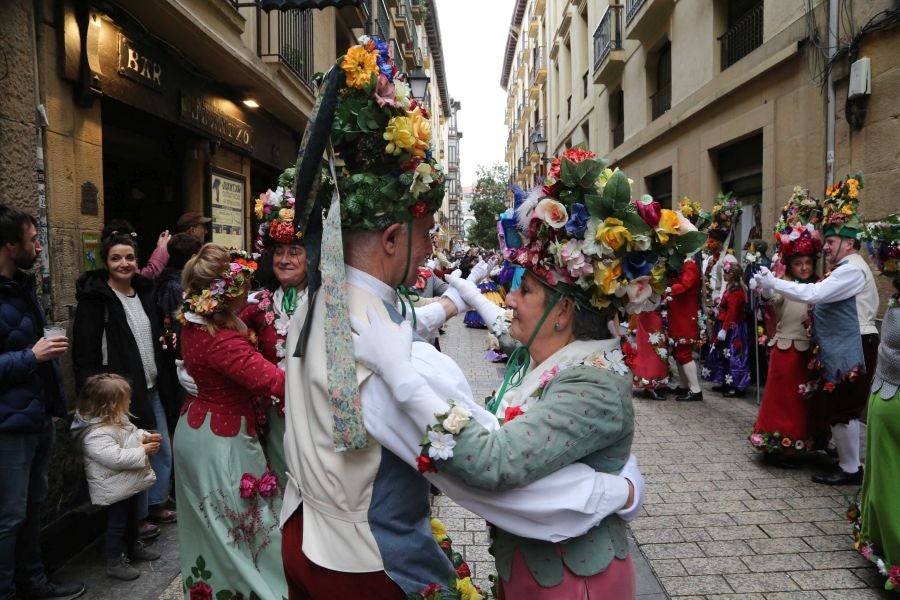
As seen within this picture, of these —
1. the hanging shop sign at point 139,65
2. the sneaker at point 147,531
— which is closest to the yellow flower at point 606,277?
the sneaker at point 147,531

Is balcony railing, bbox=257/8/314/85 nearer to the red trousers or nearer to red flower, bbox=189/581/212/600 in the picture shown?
red flower, bbox=189/581/212/600

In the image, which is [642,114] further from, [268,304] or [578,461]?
[578,461]

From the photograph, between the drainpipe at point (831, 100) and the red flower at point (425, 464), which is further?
the drainpipe at point (831, 100)

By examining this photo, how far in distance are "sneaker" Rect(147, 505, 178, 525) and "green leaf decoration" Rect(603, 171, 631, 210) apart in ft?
13.6

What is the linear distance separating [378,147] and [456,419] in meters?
0.78

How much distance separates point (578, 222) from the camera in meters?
2.00

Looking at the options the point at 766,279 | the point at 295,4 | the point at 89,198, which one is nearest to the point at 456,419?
the point at 766,279

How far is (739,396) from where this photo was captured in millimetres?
8898

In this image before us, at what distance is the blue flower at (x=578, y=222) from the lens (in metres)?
1.99

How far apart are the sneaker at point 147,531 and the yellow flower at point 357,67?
3820mm

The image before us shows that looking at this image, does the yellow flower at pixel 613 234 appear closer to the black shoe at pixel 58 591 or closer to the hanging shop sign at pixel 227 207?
the black shoe at pixel 58 591

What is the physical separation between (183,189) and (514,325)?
6.92 metres

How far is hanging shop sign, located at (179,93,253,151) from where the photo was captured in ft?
23.7

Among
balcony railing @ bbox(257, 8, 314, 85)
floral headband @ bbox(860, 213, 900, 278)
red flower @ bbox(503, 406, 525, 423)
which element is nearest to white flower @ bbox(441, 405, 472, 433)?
red flower @ bbox(503, 406, 525, 423)
